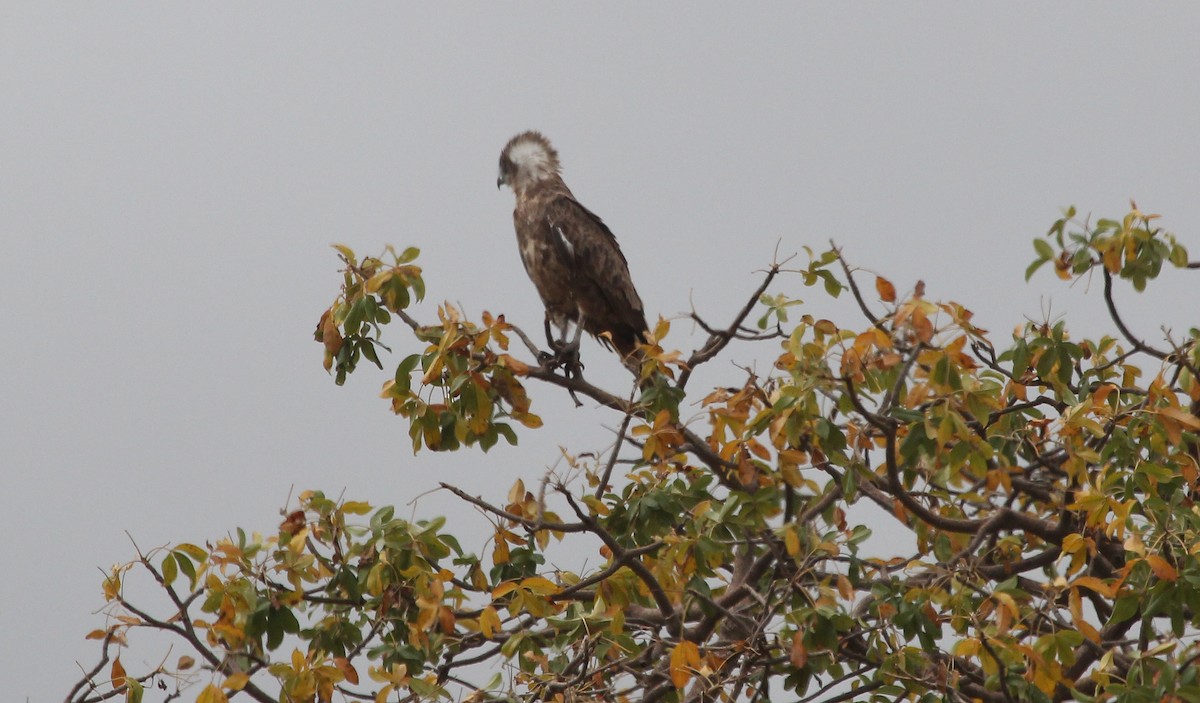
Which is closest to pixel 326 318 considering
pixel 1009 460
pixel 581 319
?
pixel 581 319

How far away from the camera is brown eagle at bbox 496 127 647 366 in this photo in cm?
666

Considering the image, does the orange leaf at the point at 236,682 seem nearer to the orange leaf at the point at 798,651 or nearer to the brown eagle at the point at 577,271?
the orange leaf at the point at 798,651

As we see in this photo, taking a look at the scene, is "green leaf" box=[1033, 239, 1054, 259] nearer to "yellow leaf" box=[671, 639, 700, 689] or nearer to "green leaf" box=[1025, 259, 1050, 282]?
"green leaf" box=[1025, 259, 1050, 282]

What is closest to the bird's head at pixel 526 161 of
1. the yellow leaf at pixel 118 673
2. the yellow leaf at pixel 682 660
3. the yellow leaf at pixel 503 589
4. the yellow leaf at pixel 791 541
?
the yellow leaf at pixel 503 589

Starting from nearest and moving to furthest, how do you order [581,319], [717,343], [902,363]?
[902,363], [717,343], [581,319]

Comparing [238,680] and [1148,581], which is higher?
[238,680]

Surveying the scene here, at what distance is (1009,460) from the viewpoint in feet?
15.7

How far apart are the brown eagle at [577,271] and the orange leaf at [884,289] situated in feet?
8.06

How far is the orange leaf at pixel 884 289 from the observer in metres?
4.13

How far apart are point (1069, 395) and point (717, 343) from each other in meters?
1.33

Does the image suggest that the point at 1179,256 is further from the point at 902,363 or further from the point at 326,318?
the point at 326,318

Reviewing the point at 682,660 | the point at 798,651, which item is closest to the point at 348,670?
the point at 682,660

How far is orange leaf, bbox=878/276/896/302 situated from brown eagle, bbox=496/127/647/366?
96.7 inches

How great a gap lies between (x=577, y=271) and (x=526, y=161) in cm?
119
